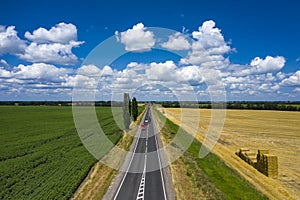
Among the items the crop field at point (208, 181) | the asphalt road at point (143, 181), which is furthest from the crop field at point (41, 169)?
the crop field at point (208, 181)

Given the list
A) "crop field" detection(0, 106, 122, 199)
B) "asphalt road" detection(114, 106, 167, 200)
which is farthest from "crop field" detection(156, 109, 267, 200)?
"crop field" detection(0, 106, 122, 199)

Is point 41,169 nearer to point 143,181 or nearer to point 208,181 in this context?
point 143,181

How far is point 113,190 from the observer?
21047 mm

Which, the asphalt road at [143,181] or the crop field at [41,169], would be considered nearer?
the asphalt road at [143,181]

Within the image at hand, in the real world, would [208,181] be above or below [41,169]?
below

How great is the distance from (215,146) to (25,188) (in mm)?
27421

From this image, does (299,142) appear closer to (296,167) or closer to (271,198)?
(296,167)

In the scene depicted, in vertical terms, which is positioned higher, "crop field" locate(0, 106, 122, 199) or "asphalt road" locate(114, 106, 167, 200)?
"crop field" locate(0, 106, 122, 199)

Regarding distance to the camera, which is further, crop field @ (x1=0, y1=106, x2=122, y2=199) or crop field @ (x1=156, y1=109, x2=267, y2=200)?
crop field @ (x1=0, y1=106, x2=122, y2=199)

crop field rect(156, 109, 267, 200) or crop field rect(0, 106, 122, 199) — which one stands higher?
crop field rect(0, 106, 122, 199)

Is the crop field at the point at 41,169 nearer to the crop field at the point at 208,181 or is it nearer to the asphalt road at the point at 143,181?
the asphalt road at the point at 143,181

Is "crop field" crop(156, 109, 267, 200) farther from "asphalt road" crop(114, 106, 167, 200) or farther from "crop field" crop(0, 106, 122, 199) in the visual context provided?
"crop field" crop(0, 106, 122, 199)

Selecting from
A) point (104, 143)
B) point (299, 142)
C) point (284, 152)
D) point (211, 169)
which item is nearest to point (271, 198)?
point (211, 169)

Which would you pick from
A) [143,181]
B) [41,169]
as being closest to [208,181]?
[143,181]
